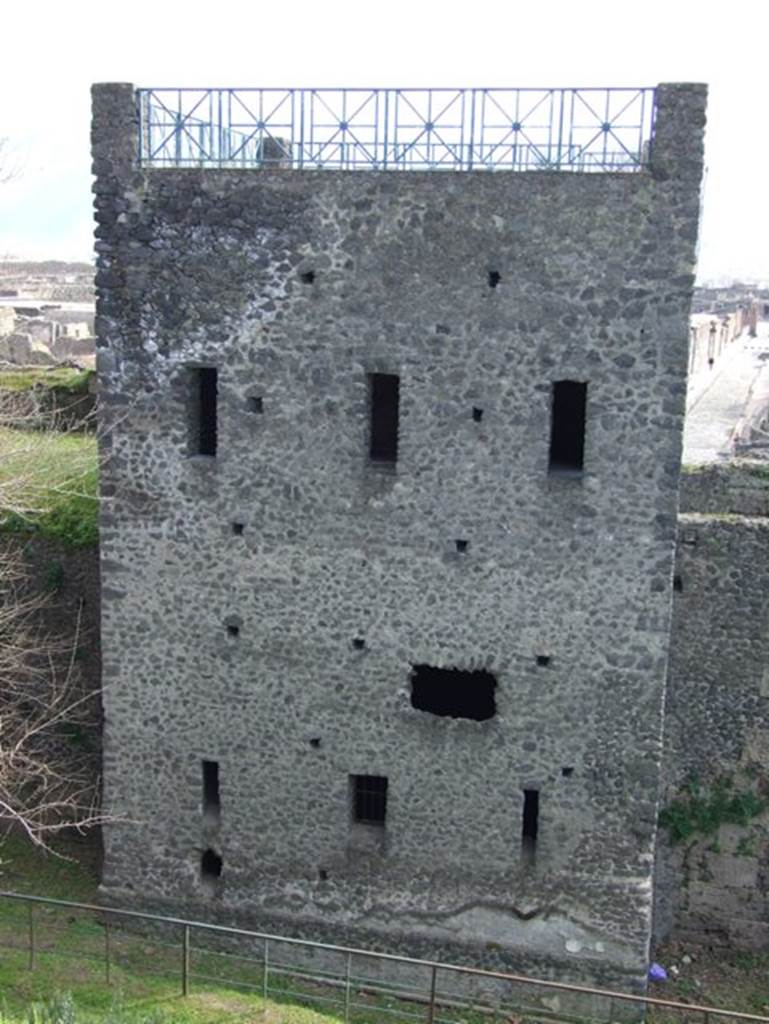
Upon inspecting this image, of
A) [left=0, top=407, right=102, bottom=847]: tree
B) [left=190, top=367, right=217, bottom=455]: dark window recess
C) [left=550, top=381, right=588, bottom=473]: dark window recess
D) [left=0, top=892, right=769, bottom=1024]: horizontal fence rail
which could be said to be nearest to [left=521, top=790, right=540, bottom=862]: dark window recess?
[left=0, top=892, right=769, bottom=1024]: horizontal fence rail

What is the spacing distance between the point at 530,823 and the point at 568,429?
4.83 metres

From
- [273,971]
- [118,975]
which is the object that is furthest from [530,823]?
[118,975]

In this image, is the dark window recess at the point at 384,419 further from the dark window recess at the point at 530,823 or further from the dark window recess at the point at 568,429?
the dark window recess at the point at 530,823

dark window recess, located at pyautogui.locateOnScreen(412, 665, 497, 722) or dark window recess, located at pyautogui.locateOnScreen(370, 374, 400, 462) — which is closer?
dark window recess, located at pyautogui.locateOnScreen(370, 374, 400, 462)

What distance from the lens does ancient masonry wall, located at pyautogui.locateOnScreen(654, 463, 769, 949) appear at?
49.6 ft

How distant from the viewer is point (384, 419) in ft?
47.1

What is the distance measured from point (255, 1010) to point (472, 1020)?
2723 millimetres

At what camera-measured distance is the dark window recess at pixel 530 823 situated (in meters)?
14.1

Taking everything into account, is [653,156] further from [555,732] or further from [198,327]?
[555,732]

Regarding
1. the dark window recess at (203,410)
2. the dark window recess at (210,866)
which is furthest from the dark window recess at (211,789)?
the dark window recess at (203,410)

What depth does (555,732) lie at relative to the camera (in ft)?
45.5

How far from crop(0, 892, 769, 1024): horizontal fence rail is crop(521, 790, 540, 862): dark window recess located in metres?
1.46

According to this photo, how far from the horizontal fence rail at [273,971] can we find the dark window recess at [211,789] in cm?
143

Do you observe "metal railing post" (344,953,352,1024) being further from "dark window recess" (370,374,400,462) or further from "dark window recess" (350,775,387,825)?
"dark window recess" (370,374,400,462)
